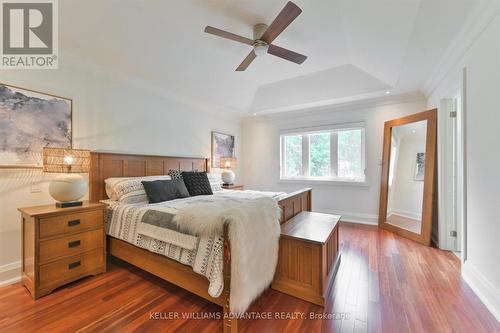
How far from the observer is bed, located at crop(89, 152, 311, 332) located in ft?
4.78

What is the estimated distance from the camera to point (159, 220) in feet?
6.29

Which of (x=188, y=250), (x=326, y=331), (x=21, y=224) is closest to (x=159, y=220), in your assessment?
(x=188, y=250)

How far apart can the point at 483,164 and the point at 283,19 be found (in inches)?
85.0

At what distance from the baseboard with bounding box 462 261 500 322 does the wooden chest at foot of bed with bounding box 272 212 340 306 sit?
116 cm

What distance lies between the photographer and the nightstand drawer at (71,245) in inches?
73.3

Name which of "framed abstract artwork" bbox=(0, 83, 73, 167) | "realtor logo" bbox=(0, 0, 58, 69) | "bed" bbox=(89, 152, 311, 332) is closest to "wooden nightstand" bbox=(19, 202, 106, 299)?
"bed" bbox=(89, 152, 311, 332)

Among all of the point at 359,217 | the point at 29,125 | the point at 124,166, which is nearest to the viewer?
the point at 29,125

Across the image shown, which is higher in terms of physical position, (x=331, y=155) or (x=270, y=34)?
(x=270, y=34)

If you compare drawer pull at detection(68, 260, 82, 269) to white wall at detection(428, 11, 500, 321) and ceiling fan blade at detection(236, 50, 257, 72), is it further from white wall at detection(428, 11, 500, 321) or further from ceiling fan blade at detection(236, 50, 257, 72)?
white wall at detection(428, 11, 500, 321)

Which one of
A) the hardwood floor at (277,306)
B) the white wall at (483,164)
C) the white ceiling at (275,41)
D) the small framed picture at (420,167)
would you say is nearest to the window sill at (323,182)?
the small framed picture at (420,167)

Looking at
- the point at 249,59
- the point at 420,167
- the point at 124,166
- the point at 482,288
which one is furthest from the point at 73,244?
the point at 420,167

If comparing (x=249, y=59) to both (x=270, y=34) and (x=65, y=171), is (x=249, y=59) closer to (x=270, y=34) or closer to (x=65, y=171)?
(x=270, y=34)

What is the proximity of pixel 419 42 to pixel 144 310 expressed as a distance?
3.74 m

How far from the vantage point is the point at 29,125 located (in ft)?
7.06
